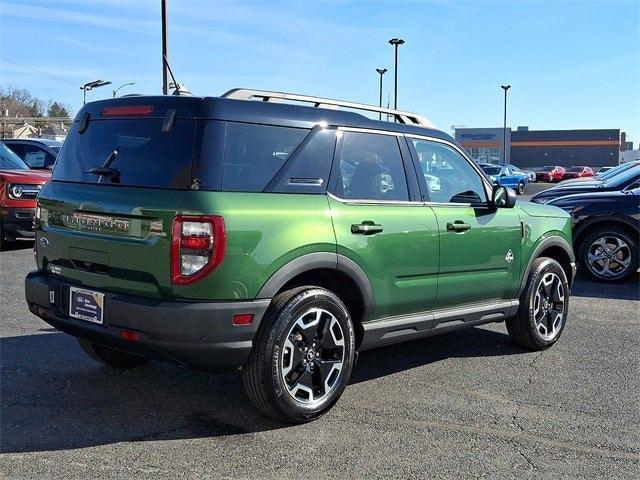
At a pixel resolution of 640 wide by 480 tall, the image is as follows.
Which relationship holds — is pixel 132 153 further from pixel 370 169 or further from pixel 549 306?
pixel 549 306

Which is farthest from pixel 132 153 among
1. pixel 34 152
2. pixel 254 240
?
pixel 34 152

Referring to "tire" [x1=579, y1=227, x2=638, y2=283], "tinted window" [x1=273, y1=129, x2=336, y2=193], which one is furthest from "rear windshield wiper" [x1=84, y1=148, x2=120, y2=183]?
"tire" [x1=579, y1=227, x2=638, y2=283]

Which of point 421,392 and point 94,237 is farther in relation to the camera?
point 421,392

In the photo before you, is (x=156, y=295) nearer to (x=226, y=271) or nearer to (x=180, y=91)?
(x=226, y=271)

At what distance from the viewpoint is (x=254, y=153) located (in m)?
3.93

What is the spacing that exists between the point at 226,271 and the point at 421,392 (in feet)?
6.02

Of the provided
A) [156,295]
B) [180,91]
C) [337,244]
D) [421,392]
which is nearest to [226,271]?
[156,295]

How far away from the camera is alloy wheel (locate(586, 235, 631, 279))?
30.2 ft

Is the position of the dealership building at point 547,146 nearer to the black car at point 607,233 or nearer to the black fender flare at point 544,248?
the black car at point 607,233

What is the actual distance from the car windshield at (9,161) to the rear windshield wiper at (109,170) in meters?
7.63

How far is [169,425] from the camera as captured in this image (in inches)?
155

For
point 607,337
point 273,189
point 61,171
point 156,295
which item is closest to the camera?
point 156,295

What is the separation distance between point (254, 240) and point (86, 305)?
1.11 meters

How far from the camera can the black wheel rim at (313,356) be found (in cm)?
395
